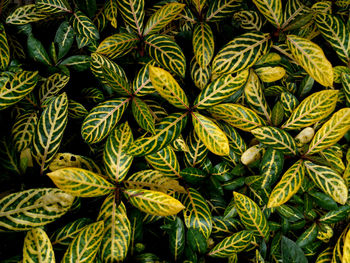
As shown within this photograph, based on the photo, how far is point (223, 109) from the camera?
1004 millimetres

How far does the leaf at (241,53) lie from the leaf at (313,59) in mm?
106

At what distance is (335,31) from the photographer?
1.07 m

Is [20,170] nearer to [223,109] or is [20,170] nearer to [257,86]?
[223,109]

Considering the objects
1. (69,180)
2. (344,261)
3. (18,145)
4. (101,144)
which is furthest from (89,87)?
(344,261)

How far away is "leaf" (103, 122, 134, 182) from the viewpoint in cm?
94

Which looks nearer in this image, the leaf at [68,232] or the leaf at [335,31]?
the leaf at [68,232]

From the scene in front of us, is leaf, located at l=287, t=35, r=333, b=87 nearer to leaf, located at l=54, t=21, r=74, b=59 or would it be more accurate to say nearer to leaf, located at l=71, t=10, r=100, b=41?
leaf, located at l=71, t=10, r=100, b=41

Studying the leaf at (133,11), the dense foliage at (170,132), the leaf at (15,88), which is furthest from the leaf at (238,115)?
the leaf at (15,88)

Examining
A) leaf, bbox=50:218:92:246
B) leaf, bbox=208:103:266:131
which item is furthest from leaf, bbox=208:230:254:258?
leaf, bbox=50:218:92:246

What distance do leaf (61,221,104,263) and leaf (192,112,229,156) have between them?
487 mm

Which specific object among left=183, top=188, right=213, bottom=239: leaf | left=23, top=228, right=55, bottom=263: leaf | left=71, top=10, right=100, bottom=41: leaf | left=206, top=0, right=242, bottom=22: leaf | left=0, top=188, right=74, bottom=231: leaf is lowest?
left=183, top=188, right=213, bottom=239: leaf

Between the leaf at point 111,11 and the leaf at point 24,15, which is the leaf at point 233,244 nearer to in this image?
the leaf at point 111,11

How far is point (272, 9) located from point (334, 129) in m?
0.52

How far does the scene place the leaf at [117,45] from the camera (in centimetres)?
→ 96
